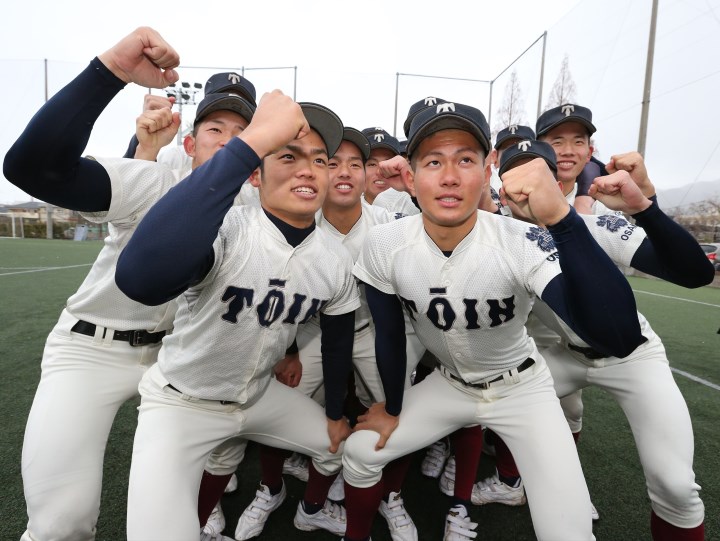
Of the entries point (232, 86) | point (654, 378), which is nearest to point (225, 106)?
point (232, 86)

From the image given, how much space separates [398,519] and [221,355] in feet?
Answer: 4.80

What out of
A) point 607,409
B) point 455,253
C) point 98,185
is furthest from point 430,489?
point 98,185

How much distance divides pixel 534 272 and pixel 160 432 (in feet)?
6.00

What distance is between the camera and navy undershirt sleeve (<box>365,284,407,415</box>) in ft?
7.75

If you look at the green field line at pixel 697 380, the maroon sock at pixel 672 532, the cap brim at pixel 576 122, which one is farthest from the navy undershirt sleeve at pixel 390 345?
the green field line at pixel 697 380

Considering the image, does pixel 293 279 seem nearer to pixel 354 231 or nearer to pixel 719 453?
pixel 354 231

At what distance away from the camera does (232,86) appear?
11.8ft

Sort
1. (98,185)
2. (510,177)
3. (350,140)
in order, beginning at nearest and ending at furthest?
(510,177)
(98,185)
(350,140)

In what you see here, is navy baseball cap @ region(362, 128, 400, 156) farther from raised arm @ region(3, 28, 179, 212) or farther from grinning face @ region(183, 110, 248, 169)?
raised arm @ region(3, 28, 179, 212)

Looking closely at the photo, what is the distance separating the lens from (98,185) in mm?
1950

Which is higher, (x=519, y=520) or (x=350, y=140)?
(x=350, y=140)

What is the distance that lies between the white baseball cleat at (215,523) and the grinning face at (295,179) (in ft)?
5.89

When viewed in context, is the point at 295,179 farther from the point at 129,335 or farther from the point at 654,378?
the point at 654,378

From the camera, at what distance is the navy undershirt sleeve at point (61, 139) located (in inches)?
63.9
